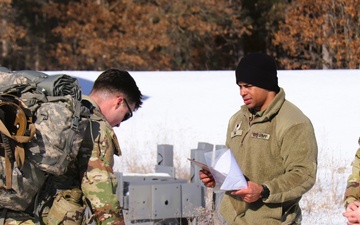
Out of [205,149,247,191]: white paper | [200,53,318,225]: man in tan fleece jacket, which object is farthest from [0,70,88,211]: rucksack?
[200,53,318,225]: man in tan fleece jacket

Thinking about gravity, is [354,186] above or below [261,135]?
below

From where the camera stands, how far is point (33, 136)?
3.26 m

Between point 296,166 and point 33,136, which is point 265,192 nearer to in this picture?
point 296,166

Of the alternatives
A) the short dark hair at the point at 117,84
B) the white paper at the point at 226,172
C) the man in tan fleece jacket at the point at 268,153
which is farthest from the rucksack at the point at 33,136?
the man in tan fleece jacket at the point at 268,153

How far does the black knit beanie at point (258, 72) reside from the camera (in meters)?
3.96

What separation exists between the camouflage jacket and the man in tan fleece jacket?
25.8 inches

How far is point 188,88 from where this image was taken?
44.1 feet

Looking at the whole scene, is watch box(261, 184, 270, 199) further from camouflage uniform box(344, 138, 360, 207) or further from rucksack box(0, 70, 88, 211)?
rucksack box(0, 70, 88, 211)

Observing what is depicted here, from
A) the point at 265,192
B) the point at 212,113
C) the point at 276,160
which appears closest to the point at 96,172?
the point at 265,192

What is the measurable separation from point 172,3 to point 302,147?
79.2 feet

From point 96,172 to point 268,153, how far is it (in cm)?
94

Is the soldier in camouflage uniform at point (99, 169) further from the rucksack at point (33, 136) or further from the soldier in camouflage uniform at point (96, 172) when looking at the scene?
the rucksack at point (33, 136)

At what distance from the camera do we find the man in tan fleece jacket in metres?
3.79

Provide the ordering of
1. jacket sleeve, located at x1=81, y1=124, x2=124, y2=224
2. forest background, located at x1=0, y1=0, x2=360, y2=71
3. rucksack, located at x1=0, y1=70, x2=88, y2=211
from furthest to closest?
forest background, located at x1=0, y1=0, x2=360, y2=71
jacket sleeve, located at x1=81, y1=124, x2=124, y2=224
rucksack, located at x1=0, y1=70, x2=88, y2=211
